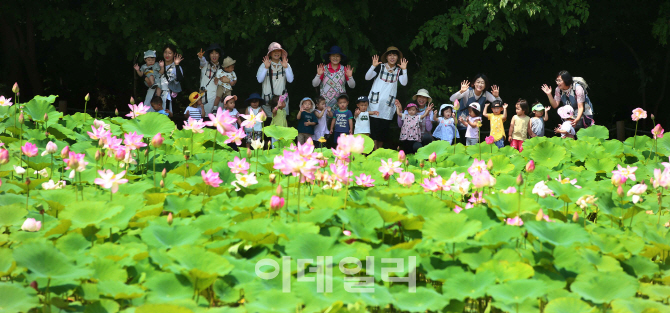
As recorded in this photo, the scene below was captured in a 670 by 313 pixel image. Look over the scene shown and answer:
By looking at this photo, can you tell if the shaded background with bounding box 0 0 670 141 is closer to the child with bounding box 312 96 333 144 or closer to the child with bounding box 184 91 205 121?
the child with bounding box 184 91 205 121

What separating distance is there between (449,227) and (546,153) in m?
2.48

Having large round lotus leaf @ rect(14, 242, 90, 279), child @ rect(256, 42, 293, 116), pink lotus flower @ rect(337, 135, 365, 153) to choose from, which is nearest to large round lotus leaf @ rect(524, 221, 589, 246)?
pink lotus flower @ rect(337, 135, 365, 153)

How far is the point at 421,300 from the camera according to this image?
203cm

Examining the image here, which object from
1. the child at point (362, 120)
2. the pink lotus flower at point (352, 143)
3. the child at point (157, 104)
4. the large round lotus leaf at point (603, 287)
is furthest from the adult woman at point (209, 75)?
the large round lotus leaf at point (603, 287)

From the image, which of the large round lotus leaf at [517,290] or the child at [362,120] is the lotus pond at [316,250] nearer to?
the large round lotus leaf at [517,290]

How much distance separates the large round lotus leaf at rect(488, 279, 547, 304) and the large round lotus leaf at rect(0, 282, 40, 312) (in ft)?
4.56

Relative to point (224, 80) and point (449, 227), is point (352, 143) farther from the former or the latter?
point (224, 80)

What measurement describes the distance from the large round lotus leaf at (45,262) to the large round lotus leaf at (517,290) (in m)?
1.27

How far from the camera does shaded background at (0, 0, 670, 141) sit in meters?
9.67

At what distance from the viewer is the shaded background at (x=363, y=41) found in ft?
31.7

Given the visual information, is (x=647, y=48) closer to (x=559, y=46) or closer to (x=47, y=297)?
(x=559, y=46)

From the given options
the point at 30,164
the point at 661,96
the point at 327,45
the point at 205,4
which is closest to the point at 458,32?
the point at 327,45

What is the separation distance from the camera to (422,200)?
255 cm

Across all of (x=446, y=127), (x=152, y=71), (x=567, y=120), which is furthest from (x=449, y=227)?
(x=152, y=71)
